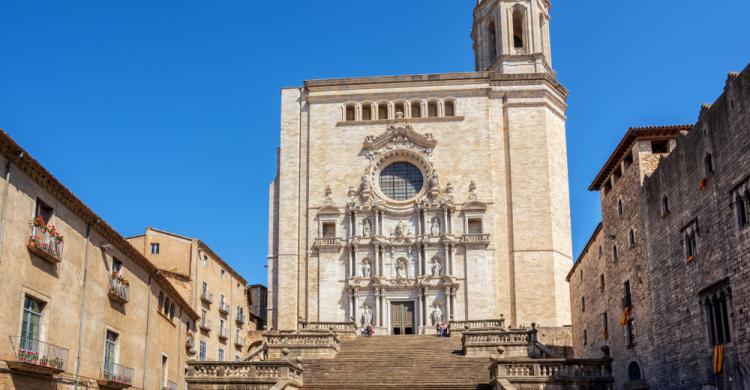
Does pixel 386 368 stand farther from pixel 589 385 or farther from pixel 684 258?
pixel 684 258

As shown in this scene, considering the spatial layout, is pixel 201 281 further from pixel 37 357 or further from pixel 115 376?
pixel 37 357

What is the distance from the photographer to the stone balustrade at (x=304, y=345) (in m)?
27.8

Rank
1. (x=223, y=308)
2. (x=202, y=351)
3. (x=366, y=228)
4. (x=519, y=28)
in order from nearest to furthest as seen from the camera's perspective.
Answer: (x=202, y=351) < (x=223, y=308) < (x=366, y=228) < (x=519, y=28)

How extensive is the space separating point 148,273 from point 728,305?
1764 centimetres

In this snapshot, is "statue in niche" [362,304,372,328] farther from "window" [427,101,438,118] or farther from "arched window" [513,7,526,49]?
"arched window" [513,7,526,49]

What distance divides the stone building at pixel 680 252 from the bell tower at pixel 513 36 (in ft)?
54.5

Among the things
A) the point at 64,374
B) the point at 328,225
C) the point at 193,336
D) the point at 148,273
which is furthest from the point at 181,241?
the point at 64,374

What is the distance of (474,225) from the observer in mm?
42656

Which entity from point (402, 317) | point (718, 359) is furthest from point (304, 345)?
point (402, 317)

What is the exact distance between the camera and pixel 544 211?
139 feet

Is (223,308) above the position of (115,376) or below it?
above

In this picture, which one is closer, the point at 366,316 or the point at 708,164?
the point at 708,164

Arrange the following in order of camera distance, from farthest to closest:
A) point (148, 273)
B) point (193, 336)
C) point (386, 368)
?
point (193, 336)
point (148, 273)
point (386, 368)

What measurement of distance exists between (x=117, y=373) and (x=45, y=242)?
604 centimetres
